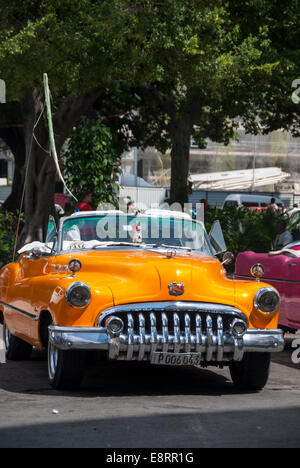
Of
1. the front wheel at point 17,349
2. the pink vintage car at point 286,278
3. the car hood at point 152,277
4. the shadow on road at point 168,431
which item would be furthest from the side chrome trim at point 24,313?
the pink vintage car at point 286,278

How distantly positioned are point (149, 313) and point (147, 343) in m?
0.28

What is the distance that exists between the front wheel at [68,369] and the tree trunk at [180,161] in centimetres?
1861

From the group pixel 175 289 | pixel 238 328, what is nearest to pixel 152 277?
pixel 175 289

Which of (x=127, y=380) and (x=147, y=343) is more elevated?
(x=147, y=343)

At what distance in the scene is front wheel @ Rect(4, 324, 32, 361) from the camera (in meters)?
9.44

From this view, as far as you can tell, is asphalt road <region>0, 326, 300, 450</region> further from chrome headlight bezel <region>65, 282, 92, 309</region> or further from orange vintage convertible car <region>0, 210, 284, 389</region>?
chrome headlight bezel <region>65, 282, 92, 309</region>

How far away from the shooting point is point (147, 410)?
21.4 ft

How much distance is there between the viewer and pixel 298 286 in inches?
393

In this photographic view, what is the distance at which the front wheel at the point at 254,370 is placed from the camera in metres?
7.66

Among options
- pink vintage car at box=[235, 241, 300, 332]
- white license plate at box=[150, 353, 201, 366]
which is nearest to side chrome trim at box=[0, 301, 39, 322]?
white license plate at box=[150, 353, 201, 366]

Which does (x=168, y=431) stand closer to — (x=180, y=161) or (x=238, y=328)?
(x=238, y=328)

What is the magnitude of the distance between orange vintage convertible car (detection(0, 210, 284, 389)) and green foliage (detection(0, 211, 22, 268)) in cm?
942
